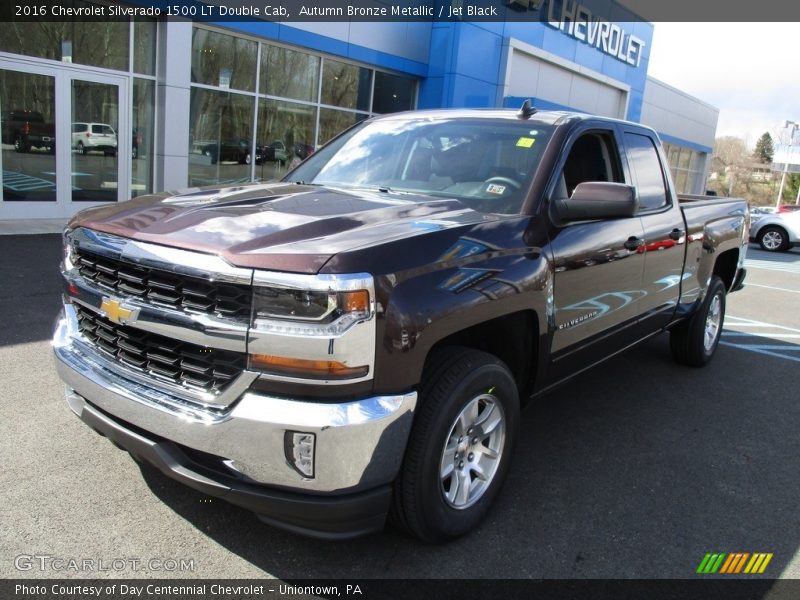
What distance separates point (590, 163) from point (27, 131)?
33.7ft

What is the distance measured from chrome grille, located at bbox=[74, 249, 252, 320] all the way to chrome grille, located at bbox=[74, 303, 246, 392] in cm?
15

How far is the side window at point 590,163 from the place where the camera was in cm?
362

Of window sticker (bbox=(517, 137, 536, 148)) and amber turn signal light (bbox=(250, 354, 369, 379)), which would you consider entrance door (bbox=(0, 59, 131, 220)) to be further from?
amber turn signal light (bbox=(250, 354, 369, 379))

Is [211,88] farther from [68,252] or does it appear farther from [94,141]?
[68,252]

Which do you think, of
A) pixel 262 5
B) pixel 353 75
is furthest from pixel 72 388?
pixel 353 75

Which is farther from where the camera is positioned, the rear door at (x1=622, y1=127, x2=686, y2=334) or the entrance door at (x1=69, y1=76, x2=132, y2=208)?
the entrance door at (x1=69, y1=76, x2=132, y2=208)

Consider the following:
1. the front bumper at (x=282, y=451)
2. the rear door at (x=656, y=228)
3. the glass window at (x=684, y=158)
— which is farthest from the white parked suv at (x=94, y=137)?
the glass window at (x=684, y=158)

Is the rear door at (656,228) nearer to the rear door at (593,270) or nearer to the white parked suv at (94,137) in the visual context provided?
the rear door at (593,270)

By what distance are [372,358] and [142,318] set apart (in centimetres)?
92

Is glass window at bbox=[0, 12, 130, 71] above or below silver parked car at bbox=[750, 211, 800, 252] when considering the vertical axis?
above

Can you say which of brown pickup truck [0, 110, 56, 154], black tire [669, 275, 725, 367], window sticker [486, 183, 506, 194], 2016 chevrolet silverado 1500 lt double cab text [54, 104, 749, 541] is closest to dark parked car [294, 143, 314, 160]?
brown pickup truck [0, 110, 56, 154]

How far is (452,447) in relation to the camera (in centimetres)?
277

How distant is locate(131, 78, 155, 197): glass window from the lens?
39.6 ft

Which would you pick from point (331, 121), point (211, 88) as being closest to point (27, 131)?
point (211, 88)
